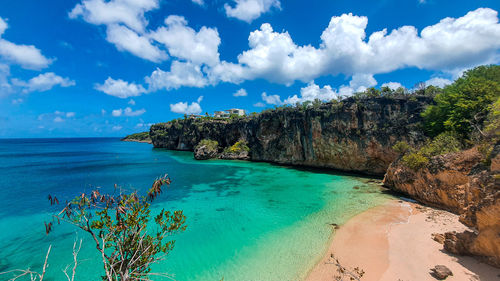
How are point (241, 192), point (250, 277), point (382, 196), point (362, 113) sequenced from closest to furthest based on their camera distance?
point (250, 277) < point (382, 196) < point (241, 192) < point (362, 113)

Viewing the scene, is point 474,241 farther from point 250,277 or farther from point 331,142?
point 331,142

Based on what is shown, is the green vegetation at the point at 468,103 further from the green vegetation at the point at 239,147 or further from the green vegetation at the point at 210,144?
the green vegetation at the point at 210,144

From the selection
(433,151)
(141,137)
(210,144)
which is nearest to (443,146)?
(433,151)

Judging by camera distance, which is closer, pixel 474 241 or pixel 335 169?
pixel 474 241

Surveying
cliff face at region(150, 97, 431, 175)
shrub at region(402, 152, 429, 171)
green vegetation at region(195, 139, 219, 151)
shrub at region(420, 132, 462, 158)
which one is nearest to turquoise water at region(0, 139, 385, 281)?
shrub at region(402, 152, 429, 171)

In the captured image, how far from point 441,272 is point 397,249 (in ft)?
7.70

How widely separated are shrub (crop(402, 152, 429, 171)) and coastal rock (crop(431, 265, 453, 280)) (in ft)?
34.1

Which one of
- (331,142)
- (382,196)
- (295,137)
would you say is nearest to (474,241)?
(382,196)

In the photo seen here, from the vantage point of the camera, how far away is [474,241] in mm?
8469

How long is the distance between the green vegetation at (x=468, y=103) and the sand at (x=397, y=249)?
857 centimetres

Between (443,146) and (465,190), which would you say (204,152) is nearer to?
(443,146)

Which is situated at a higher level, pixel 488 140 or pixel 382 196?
pixel 488 140

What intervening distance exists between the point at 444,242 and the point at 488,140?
773 centimetres

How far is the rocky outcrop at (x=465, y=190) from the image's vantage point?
7.79 metres
